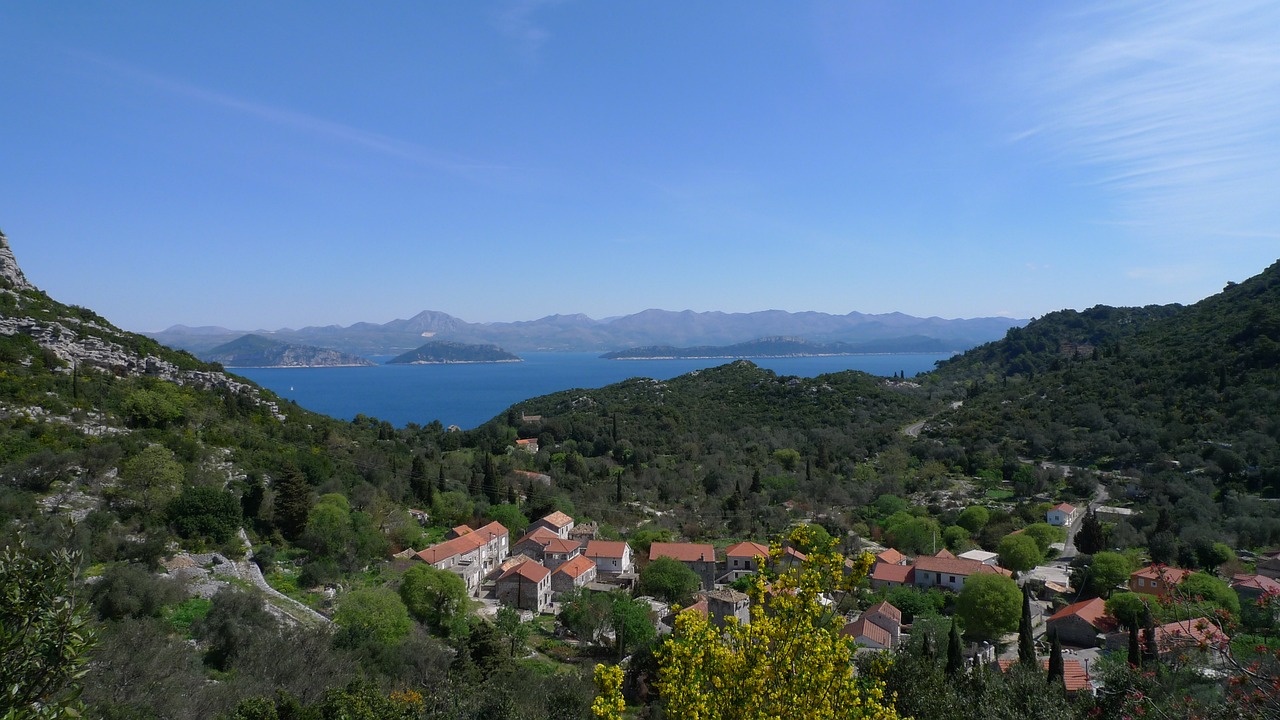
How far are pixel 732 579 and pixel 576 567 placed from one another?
21.2 ft

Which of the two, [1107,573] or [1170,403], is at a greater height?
[1170,403]

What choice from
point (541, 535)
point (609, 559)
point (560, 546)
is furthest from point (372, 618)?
point (541, 535)

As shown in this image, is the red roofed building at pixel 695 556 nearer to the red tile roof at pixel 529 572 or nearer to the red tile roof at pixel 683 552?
the red tile roof at pixel 683 552

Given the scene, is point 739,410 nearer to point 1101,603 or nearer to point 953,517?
point 953,517

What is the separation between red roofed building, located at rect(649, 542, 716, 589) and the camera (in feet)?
83.0

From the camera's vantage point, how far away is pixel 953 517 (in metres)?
33.5

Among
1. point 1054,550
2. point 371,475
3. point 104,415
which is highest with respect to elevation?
point 104,415

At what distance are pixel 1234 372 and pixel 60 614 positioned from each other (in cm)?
5177

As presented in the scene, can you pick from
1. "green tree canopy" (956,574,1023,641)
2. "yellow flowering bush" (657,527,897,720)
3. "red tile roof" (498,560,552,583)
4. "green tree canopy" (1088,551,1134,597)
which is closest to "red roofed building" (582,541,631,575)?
"red tile roof" (498,560,552,583)

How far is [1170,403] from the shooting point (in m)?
40.3

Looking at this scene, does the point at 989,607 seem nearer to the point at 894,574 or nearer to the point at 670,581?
the point at 894,574

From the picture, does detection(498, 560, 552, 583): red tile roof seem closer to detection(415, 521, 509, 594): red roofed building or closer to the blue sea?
detection(415, 521, 509, 594): red roofed building

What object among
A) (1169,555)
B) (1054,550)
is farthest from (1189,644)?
(1054,550)

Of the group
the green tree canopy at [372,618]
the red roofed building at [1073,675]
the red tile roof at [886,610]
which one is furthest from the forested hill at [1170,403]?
the green tree canopy at [372,618]
